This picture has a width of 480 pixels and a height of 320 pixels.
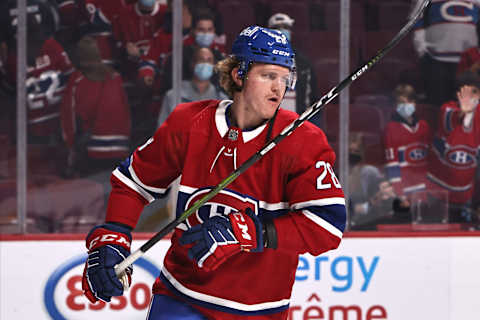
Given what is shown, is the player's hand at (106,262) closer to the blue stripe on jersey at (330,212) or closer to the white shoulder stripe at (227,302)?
the white shoulder stripe at (227,302)

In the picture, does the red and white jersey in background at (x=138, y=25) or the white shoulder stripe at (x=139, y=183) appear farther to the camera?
the red and white jersey in background at (x=138, y=25)

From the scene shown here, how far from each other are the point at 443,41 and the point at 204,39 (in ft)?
3.87

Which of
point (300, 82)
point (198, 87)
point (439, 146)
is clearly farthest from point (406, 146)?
point (198, 87)

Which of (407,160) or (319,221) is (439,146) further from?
(319,221)

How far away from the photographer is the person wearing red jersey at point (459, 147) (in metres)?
3.80

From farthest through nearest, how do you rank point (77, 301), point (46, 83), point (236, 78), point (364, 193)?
point (364, 193), point (46, 83), point (77, 301), point (236, 78)

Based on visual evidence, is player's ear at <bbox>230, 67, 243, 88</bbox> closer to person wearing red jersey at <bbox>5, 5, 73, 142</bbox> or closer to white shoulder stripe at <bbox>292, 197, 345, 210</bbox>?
white shoulder stripe at <bbox>292, 197, 345, 210</bbox>

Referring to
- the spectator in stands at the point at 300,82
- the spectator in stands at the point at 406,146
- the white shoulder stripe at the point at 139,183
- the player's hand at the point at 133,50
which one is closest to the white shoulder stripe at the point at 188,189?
the white shoulder stripe at the point at 139,183

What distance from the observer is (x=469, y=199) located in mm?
3805

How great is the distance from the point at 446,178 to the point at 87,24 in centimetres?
192

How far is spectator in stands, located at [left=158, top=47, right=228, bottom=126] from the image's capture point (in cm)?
372

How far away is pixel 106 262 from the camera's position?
74.1 inches

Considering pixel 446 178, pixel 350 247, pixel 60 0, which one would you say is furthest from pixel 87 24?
pixel 446 178

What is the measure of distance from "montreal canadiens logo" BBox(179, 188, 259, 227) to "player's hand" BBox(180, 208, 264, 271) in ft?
0.32
